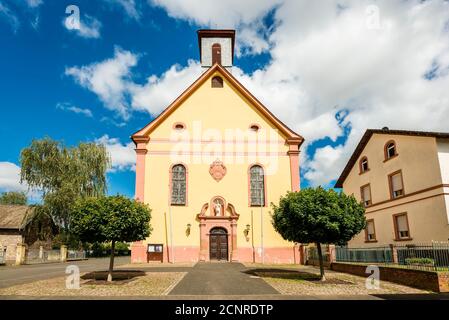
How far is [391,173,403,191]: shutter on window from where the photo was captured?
2504 cm

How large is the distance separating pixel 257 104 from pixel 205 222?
10357mm

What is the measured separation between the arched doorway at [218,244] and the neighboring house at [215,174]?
7 centimetres

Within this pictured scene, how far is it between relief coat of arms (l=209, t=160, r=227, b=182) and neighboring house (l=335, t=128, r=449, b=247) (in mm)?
12506

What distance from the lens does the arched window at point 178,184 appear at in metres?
26.1

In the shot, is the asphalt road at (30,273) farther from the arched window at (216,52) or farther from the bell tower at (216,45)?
the bell tower at (216,45)

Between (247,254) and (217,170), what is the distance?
21.8ft

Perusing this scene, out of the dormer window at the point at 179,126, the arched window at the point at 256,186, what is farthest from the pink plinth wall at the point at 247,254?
the dormer window at the point at 179,126

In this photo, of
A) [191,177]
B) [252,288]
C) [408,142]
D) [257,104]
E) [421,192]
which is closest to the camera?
[252,288]

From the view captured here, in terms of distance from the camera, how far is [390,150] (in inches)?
1043

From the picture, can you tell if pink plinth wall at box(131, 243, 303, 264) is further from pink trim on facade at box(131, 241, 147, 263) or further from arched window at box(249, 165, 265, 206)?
arched window at box(249, 165, 265, 206)

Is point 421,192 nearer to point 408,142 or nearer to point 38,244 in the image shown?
point 408,142

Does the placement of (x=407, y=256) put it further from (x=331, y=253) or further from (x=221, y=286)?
(x=221, y=286)

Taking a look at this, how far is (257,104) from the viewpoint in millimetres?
28141
